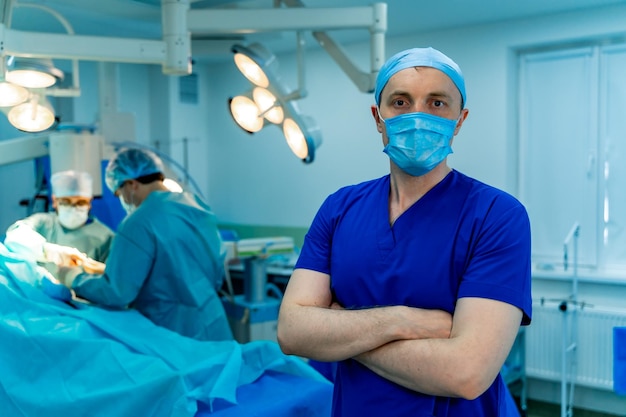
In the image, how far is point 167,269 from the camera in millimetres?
2326

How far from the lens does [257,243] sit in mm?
3287

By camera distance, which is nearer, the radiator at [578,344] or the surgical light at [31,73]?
the surgical light at [31,73]

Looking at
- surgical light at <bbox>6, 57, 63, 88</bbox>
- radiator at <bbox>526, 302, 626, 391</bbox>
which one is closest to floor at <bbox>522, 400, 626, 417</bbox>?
radiator at <bbox>526, 302, 626, 391</bbox>

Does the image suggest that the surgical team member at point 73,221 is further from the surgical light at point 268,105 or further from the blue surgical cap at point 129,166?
the surgical light at point 268,105

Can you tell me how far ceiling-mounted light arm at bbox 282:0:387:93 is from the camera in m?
2.09

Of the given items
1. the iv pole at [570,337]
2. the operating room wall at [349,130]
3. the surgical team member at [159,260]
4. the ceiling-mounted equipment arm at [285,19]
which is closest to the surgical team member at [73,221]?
the surgical team member at [159,260]

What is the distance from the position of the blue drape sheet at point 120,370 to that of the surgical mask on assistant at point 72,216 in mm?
860

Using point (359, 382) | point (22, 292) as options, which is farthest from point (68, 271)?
point (359, 382)

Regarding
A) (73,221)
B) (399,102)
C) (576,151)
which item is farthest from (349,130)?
(399,102)

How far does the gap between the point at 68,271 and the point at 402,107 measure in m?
1.60

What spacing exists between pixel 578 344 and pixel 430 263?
9.17 ft

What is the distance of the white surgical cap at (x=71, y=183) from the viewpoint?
276 centimetres

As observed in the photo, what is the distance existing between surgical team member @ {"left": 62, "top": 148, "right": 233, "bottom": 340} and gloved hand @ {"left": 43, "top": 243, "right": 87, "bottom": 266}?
0.37 ft

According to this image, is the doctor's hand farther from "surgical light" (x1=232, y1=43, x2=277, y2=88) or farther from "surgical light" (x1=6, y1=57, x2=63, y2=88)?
"surgical light" (x1=232, y1=43, x2=277, y2=88)
